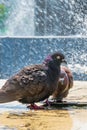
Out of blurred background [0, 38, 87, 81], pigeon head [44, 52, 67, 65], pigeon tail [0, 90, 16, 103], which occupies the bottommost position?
blurred background [0, 38, 87, 81]

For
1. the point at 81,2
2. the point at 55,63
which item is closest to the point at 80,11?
the point at 81,2

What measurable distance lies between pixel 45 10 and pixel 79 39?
16.3 feet

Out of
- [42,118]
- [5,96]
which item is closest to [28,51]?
[5,96]

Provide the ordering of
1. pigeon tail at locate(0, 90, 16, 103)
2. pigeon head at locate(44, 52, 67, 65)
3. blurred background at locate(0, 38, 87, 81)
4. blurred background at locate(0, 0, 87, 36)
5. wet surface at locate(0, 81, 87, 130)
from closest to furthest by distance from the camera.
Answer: wet surface at locate(0, 81, 87, 130) → pigeon tail at locate(0, 90, 16, 103) → pigeon head at locate(44, 52, 67, 65) → blurred background at locate(0, 38, 87, 81) → blurred background at locate(0, 0, 87, 36)

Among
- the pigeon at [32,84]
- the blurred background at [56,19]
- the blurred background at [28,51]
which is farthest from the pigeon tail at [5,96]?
the blurred background at [56,19]

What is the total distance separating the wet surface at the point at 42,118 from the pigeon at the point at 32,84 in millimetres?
118

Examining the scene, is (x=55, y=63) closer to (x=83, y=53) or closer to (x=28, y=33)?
(x=83, y=53)

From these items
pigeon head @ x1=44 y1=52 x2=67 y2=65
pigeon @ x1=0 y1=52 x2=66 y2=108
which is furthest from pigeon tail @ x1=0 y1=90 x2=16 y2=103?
pigeon head @ x1=44 y1=52 x2=67 y2=65

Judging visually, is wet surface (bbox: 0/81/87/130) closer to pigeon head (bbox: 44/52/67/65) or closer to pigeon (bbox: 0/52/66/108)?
pigeon (bbox: 0/52/66/108)

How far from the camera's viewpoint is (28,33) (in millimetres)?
14805

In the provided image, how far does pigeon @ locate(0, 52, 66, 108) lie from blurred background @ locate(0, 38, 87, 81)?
4656 mm

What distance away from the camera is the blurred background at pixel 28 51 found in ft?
28.9

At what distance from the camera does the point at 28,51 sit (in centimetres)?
889

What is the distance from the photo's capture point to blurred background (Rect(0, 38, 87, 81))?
881cm
